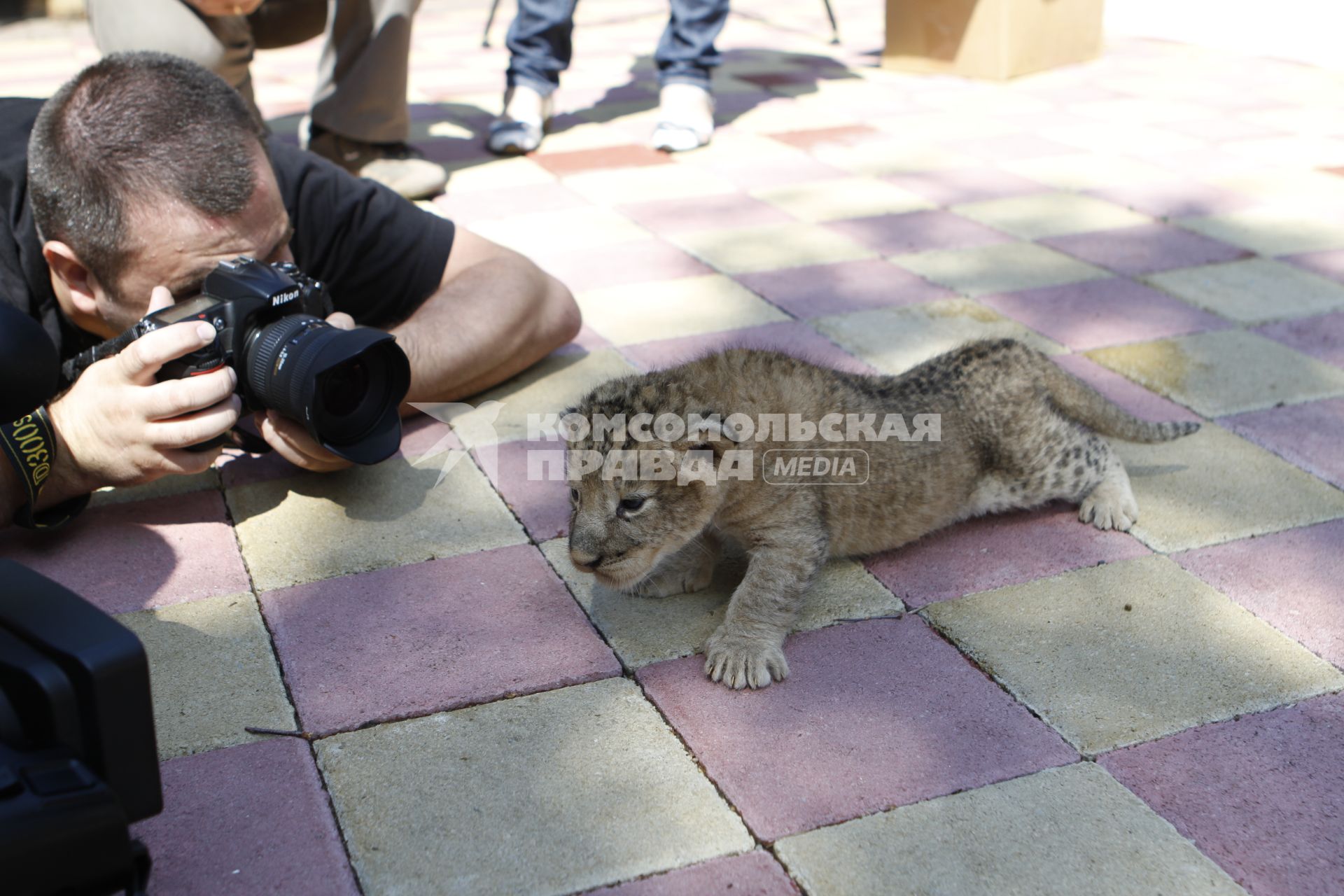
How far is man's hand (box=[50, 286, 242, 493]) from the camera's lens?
2.70 metres

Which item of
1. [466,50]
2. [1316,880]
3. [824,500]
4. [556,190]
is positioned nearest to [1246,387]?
[824,500]

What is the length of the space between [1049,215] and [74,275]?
164 inches

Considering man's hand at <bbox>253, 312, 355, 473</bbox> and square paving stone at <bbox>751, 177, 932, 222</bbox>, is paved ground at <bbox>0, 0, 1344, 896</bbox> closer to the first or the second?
man's hand at <bbox>253, 312, 355, 473</bbox>

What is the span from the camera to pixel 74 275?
10.1ft

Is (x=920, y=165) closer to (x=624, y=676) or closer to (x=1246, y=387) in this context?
(x=1246, y=387)

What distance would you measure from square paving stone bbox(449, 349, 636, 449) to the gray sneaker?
1.98m

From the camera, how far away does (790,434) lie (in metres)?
2.82

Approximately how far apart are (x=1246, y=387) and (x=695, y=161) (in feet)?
11.2

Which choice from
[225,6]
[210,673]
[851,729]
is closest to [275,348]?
[210,673]

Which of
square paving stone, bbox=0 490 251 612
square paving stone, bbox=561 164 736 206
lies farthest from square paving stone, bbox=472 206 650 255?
square paving stone, bbox=0 490 251 612

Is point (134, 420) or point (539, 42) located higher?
point (539, 42)

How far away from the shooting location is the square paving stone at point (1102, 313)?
13.7 feet

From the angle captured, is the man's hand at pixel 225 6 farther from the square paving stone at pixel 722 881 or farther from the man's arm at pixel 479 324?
the square paving stone at pixel 722 881

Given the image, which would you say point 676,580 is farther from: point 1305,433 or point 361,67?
point 361,67
